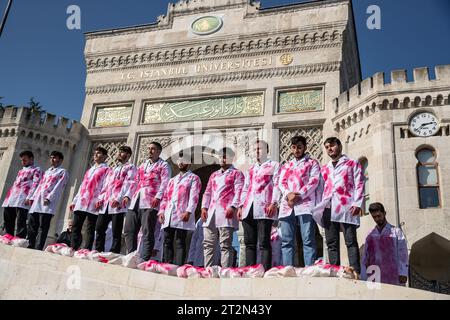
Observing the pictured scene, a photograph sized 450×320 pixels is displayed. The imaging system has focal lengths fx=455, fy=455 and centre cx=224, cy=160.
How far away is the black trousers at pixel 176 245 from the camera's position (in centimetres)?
675

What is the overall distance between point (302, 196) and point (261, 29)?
34.6ft

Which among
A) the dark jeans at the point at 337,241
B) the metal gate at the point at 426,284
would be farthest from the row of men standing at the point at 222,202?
the metal gate at the point at 426,284

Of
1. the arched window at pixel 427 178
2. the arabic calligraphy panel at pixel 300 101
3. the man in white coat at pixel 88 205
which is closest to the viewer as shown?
the man in white coat at pixel 88 205

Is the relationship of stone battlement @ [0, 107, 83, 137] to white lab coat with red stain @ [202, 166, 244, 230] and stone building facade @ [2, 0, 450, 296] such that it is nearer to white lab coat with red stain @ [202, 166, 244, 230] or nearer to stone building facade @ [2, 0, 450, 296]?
stone building facade @ [2, 0, 450, 296]

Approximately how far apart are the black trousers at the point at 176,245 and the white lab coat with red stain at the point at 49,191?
2359 mm

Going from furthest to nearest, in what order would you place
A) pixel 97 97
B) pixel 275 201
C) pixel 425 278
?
pixel 97 97 < pixel 425 278 < pixel 275 201

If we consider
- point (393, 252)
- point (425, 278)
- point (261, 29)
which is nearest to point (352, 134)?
point (425, 278)

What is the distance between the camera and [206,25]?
16.4m

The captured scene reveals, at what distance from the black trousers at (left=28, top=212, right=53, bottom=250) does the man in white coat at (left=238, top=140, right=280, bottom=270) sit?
3592mm

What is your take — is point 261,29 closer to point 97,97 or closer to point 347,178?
point 97,97

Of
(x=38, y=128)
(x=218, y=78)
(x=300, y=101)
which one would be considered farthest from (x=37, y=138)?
(x=300, y=101)

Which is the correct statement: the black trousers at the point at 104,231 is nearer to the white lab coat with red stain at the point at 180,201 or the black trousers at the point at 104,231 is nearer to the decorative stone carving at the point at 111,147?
the white lab coat with red stain at the point at 180,201

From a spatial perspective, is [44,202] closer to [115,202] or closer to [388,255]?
[115,202]

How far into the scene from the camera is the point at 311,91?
47.3 ft
